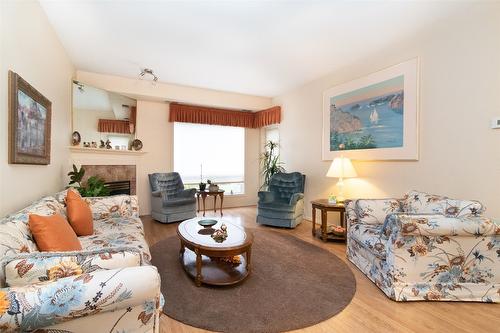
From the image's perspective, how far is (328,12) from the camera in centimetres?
241

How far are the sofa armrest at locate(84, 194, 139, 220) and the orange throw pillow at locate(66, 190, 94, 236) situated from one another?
0.48 meters

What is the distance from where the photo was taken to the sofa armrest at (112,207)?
274 cm

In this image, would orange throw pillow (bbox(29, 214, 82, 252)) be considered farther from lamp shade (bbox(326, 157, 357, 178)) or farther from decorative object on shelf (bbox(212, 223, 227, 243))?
lamp shade (bbox(326, 157, 357, 178))

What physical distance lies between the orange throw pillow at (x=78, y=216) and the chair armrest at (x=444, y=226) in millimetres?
2728

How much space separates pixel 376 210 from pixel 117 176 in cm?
431

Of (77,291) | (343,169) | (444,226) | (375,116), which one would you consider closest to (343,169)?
(343,169)

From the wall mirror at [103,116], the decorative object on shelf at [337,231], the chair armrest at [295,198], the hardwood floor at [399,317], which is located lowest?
the hardwood floor at [399,317]

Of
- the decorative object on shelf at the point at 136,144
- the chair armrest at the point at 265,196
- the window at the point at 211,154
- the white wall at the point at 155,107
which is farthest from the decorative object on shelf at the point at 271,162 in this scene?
the decorative object on shelf at the point at 136,144

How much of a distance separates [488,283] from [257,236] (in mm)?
2489

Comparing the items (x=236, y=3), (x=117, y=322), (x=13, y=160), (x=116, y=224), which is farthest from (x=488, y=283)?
(x=13, y=160)

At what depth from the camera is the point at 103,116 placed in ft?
13.9

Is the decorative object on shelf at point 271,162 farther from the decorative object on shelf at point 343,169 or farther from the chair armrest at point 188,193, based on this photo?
the decorative object on shelf at point 343,169

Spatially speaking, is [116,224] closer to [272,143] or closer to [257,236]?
[257,236]

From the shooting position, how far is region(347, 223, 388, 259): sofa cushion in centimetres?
213
